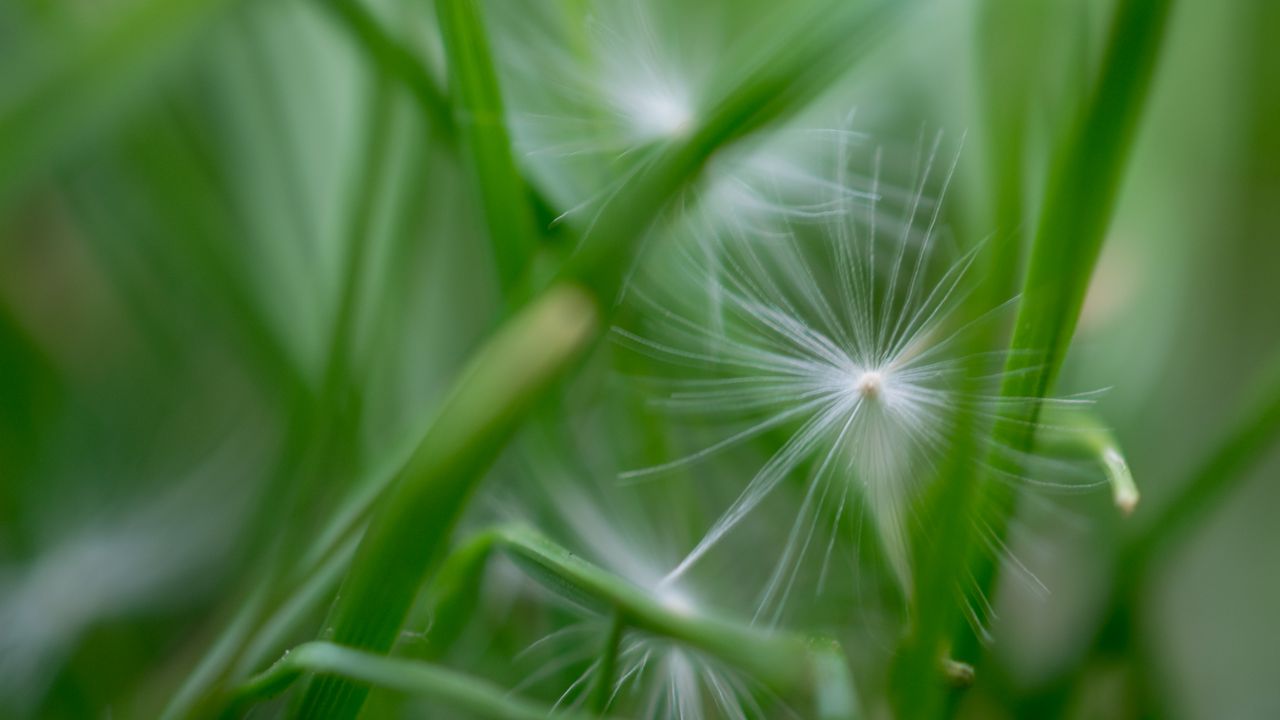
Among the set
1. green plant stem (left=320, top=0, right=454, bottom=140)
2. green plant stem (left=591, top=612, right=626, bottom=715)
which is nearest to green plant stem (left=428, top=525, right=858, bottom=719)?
green plant stem (left=591, top=612, right=626, bottom=715)

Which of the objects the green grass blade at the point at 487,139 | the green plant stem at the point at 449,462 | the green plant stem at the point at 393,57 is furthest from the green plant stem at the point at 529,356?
the green plant stem at the point at 393,57

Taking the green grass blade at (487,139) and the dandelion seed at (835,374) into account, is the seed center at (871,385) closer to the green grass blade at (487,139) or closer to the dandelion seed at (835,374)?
the dandelion seed at (835,374)

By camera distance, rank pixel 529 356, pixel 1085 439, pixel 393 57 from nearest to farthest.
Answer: pixel 529 356
pixel 1085 439
pixel 393 57

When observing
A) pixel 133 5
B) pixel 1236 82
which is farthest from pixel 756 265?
pixel 1236 82

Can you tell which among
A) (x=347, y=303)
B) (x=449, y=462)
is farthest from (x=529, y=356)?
(x=347, y=303)

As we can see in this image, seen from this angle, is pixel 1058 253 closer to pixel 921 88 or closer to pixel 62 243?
pixel 921 88

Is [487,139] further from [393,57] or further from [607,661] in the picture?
[607,661]
